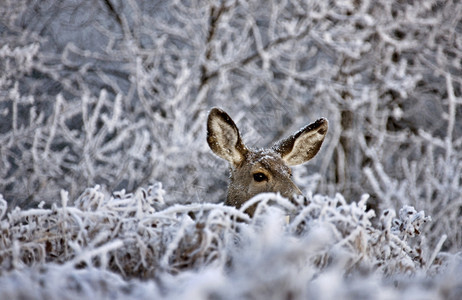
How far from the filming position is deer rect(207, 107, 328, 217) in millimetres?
4344

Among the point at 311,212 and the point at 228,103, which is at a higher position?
the point at 228,103

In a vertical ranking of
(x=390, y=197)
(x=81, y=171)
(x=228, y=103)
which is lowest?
(x=390, y=197)

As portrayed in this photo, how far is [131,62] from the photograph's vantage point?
9062 millimetres

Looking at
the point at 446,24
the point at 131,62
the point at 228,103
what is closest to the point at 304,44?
the point at 228,103

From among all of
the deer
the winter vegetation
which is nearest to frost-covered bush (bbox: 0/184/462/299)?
the deer

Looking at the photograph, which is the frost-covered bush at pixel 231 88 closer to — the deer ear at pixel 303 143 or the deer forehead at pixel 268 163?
the deer ear at pixel 303 143

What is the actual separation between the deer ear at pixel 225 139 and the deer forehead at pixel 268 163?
12cm

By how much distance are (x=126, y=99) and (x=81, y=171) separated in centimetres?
198

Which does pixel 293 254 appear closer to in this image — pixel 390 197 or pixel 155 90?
pixel 390 197

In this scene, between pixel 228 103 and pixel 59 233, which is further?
pixel 228 103

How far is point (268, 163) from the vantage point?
14.6ft

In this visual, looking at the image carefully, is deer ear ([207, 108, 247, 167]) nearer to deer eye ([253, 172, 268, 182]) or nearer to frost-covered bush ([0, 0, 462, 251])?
deer eye ([253, 172, 268, 182])

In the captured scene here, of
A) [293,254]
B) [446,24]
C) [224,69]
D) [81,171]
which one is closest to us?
[293,254]

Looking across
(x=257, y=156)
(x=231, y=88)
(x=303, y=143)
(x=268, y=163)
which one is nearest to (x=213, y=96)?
(x=231, y=88)
